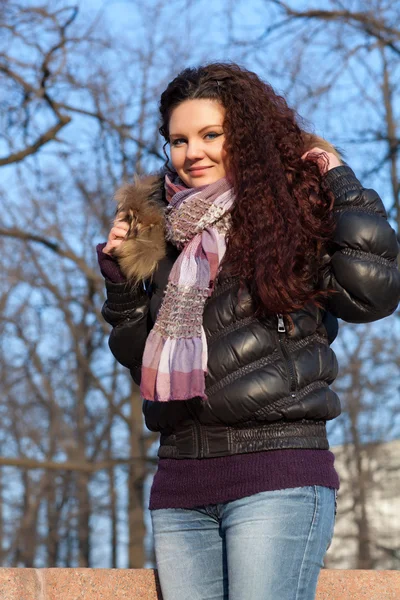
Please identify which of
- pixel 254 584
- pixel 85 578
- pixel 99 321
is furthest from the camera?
pixel 99 321

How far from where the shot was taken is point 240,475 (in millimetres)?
2379

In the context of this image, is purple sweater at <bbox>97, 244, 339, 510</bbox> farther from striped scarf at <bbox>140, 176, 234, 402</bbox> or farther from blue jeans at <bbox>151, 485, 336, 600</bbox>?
striped scarf at <bbox>140, 176, 234, 402</bbox>

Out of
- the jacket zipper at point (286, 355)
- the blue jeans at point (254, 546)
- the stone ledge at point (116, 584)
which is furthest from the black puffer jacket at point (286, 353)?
the stone ledge at point (116, 584)

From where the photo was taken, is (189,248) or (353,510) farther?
(353,510)

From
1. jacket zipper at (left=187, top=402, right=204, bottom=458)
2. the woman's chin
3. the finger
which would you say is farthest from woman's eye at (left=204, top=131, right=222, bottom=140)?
jacket zipper at (left=187, top=402, right=204, bottom=458)

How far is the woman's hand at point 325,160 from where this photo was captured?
8.71 ft

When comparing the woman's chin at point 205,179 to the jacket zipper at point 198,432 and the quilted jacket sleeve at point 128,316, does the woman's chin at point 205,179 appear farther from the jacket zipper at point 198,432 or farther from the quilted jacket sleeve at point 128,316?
the jacket zipper at point 198,432

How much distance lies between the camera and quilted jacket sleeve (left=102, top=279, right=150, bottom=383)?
9.09 feet

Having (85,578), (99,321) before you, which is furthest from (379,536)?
(85,578)

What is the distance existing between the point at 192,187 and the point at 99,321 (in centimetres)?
907

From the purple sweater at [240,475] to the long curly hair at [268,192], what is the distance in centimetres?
40

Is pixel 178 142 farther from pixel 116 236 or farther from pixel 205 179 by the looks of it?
pixel 116 236

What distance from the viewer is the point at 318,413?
243 centimetres

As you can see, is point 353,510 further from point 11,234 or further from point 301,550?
point 301,550
